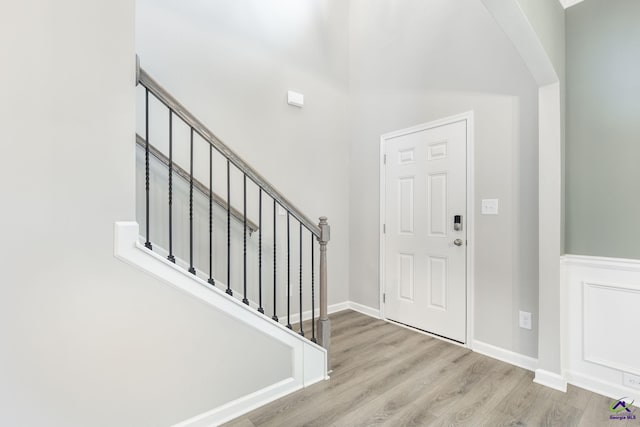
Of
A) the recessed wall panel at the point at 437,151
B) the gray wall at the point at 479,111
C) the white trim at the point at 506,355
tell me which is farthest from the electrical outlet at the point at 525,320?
the recessed wall panel at the point at 437,151

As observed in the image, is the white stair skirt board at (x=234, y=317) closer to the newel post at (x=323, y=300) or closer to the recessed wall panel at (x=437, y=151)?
the newel post at (x=323, y=300)

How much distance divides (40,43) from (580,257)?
122 inches

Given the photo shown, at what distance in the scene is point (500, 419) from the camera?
5.63 ft

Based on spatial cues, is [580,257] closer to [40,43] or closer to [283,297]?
[283,297]

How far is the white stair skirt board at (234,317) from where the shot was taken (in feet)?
4.50

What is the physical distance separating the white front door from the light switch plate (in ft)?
0.51

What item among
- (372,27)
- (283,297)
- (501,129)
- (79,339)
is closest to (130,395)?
(79,339)

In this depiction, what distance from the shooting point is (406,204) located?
121 inches

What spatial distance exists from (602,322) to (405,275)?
147cm

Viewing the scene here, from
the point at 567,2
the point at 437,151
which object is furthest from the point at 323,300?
the point at 567,2

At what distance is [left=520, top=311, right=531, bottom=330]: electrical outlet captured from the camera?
2256 mm

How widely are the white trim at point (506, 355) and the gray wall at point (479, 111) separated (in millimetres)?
39

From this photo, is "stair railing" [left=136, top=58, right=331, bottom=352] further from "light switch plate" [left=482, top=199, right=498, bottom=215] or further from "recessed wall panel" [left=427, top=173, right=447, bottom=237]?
"light switch plate" [left=482, top=199, right=498, bottom=215]

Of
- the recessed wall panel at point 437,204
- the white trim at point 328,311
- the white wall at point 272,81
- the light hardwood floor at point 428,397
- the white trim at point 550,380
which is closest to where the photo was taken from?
the light hardwood floor at point 428,397
